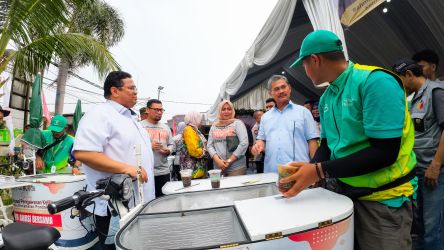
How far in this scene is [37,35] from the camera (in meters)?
5.05

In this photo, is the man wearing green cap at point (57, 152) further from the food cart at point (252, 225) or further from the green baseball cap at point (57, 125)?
the food cart at point (252, 225)

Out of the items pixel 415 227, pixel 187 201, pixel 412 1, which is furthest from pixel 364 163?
pixel 412 1

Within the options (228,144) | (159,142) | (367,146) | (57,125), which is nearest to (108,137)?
(367,146)

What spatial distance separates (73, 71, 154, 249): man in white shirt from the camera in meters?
1.78

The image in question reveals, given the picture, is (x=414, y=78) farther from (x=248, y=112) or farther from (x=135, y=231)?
(x=248, y=112)

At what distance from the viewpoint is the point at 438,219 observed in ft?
6.88

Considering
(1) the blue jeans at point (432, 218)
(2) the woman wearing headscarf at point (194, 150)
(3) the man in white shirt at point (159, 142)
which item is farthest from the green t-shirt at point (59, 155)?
(1) the blue jeans at point (432, 218)

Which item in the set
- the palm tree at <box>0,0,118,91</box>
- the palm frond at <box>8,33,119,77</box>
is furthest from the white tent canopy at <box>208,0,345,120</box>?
the palm tree at <box>0,0,118,91</box>

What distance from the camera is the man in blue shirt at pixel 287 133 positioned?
2.53 m

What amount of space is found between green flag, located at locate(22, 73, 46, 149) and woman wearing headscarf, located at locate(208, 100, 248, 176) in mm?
2479

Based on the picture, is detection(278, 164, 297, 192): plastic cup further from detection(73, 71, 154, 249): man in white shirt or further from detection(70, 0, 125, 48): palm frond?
detection(70, 0, 125, 48): palm frond

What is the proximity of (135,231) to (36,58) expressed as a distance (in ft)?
17.1

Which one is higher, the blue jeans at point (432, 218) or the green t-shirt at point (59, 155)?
the green t-shirt at point (59, 155)

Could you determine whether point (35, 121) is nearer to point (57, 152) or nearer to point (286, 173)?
point (57, 152)
